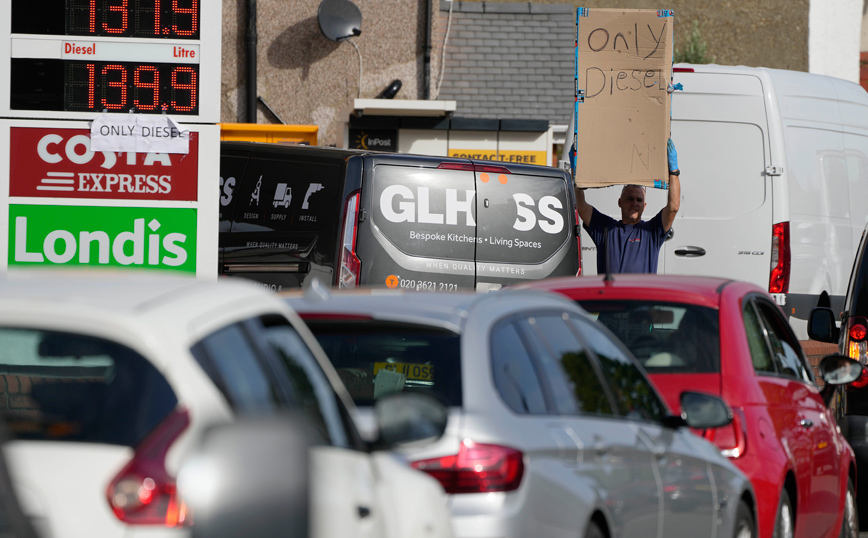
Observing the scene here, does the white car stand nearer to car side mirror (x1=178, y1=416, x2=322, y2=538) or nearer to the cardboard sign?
car side mirror (x1=178, y1=416, x2=322, y2=538)

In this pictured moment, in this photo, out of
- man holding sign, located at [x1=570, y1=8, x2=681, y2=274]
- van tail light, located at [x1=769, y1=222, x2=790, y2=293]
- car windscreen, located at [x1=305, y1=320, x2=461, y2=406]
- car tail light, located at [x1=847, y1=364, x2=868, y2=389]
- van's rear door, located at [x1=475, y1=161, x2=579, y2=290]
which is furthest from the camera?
van tail light, located at [x1=769, y1=222, x2=790, y2=293]

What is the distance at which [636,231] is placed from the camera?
9.57 m

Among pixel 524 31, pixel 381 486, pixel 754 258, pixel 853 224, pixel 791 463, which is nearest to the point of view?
pixel 381 486

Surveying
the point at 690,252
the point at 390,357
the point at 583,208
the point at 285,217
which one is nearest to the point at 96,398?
the point at 390,357

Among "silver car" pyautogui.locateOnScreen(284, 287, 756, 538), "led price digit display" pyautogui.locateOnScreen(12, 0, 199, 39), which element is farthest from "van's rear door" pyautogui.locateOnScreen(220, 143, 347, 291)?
"silver car" pyautogui.locateOnScreen(284, 287, 756, 538)

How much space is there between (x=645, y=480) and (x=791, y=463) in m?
1.49

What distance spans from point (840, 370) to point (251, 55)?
16194 mm

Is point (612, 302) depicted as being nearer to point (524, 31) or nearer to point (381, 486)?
point (381, 486)

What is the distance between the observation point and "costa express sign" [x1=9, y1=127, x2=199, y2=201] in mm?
8828

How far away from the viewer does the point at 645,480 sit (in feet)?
15.7

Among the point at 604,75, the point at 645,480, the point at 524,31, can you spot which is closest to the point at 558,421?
the point at 645,480

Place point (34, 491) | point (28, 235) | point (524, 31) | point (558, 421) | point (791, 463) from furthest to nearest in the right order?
1. point (524, 31)
2. point (28, 235)
3. point (791, 463)
4. point (558, 421)
5. point (34, 491)

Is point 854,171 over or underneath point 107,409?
over

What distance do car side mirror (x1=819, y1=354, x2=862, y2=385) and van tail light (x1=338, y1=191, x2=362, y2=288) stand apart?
12.7 feet
